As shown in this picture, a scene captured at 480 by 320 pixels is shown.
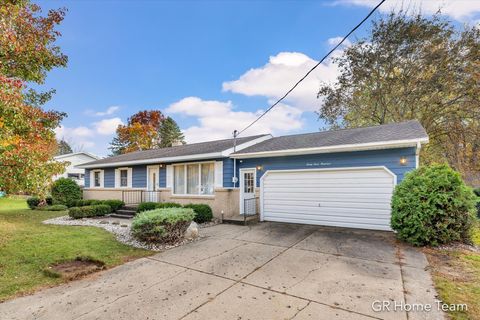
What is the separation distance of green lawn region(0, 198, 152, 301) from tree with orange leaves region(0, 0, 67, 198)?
59.2 inches

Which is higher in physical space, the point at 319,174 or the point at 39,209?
the point at 319,174

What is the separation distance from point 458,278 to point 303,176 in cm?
526

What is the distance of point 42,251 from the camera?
247 inches

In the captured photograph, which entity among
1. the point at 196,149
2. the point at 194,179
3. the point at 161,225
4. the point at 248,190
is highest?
the point at 196,149

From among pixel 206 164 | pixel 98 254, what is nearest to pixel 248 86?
pixel 206 164

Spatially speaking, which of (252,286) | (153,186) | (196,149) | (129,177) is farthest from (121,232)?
(129,177)

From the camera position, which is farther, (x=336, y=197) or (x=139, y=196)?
(x=139, y=196)

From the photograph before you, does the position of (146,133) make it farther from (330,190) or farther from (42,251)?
(330,190)

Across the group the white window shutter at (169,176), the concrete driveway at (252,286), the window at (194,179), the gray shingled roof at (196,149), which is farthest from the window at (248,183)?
the concrete driveway at (252,286)

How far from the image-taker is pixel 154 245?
Answer: 22.7ft

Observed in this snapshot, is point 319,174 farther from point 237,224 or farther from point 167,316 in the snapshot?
point 167,316

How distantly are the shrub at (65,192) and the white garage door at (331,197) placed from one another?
12679mm

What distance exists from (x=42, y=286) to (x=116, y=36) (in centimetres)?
1131

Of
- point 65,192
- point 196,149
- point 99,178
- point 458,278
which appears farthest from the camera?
point 99,178
